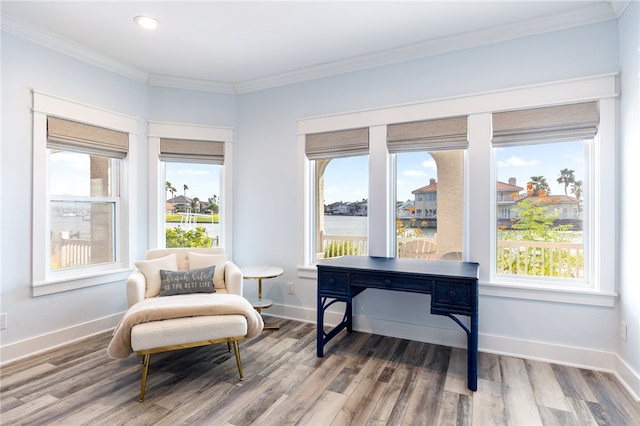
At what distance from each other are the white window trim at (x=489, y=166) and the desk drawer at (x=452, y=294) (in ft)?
2.23

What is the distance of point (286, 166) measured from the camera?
3729mm

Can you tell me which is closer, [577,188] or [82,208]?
[577,188]

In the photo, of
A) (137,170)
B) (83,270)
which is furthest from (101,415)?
(137,170)

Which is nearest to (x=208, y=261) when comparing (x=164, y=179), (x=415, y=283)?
(x=164, y=179)

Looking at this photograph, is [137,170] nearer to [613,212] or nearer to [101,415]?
[101,415]

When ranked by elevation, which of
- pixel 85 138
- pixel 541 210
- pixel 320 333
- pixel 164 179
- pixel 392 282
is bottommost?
pixel 320 333

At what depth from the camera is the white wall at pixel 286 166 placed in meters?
2.51

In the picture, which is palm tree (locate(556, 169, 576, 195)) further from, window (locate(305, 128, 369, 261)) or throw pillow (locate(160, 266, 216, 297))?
throw pillow (locate(160, 266, 216, 297))

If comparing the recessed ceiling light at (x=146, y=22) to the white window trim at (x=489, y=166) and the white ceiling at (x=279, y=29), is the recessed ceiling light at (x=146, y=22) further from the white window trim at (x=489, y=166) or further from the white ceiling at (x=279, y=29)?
the white window trim at (x=489, y=166)

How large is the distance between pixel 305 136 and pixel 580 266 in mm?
2791

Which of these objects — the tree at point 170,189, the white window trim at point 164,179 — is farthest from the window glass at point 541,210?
the tree at point 170,189

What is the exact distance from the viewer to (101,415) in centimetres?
192

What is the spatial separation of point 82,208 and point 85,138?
686 mm

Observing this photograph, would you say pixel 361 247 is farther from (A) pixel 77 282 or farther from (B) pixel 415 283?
(A) pixel 77 282
